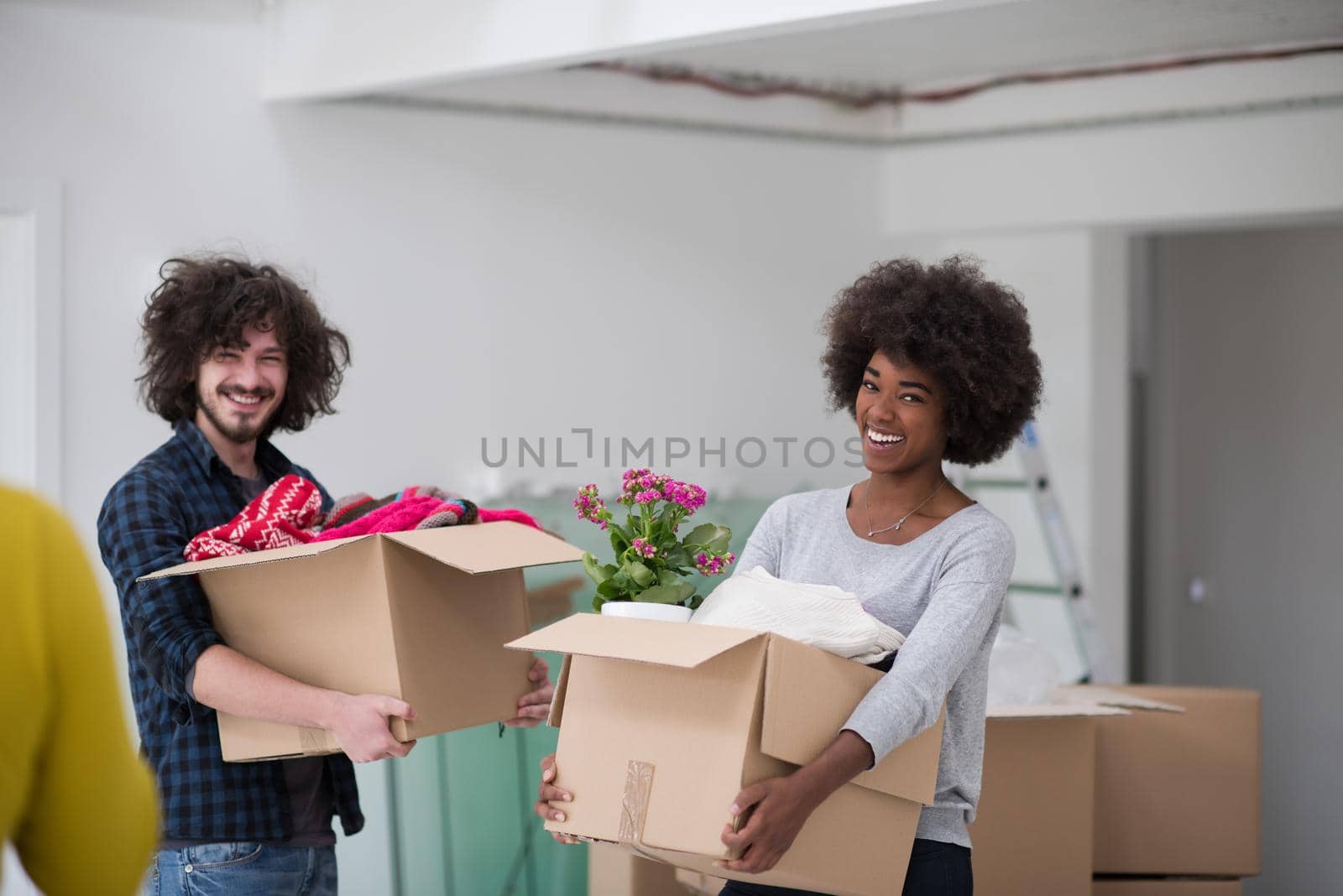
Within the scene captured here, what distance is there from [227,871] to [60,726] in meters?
0.89

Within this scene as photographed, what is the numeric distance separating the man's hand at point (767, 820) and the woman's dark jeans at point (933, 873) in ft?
0.68

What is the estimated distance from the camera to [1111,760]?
2.57 metres

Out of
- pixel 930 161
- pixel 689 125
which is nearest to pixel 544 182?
pixel 689 125

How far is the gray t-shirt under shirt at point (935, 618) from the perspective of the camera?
1403mm

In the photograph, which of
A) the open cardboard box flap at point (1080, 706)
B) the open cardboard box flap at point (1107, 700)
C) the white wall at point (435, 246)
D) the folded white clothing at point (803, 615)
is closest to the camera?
the folded white clothing at point (803, 615)

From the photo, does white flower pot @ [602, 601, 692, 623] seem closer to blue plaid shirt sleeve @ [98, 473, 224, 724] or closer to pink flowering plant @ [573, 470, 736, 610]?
pink flowering plant @ [573, 470, 736, 610]

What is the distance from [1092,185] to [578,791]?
2.70m

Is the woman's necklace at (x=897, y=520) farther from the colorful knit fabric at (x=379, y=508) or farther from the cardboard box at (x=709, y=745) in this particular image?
the colorful knit fabric at (x=379, y=508)

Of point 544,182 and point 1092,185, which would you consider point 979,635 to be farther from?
point 1092,185

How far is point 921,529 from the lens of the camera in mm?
1586

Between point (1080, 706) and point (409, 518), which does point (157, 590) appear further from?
point (1080, 706)

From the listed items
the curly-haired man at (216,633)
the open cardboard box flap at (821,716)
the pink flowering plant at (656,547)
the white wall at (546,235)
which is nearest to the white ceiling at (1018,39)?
the white wall at (546,235)

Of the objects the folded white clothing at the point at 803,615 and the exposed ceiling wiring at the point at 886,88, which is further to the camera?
→ the exposed ceiling wiring at the point at 886,88

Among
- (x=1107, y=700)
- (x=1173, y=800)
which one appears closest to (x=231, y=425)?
(x=1107, y=700)
